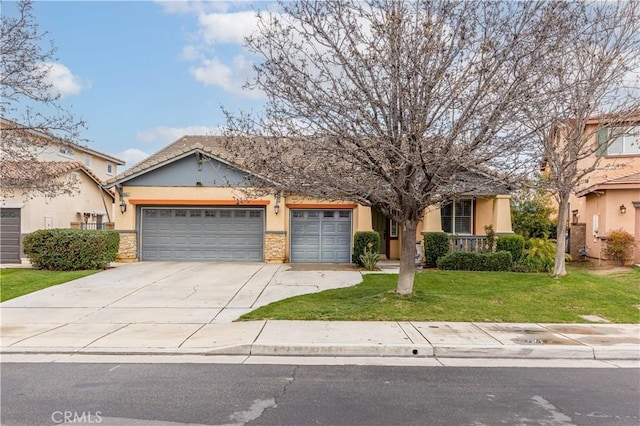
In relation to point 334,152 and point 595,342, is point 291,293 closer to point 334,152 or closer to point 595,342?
point 334,152

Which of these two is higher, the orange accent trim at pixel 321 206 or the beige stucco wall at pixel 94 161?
the beige stucco wall at pixel 94 161

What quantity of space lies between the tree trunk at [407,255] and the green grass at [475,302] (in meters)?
0.28

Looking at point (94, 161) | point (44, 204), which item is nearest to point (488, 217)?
point (44, 204)

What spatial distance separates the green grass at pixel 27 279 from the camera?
38.6 feet

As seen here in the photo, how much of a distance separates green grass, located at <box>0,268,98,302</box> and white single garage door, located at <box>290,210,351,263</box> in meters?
7.62

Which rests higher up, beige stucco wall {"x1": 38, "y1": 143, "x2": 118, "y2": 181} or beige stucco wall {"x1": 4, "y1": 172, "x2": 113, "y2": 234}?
beige stucco wall {"x1": 38, "y1": 143, "x2": 118, "y2": 181}

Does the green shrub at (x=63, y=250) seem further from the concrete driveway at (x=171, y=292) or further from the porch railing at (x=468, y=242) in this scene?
the porch railing at (x=468, y=242)

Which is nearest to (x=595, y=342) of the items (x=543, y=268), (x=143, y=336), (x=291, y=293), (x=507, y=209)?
(x=291, y=293)

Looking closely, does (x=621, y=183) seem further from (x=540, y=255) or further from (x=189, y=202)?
(x=189, y=202)

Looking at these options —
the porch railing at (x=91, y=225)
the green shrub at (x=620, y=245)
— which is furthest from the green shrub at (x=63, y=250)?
the green shrub at (x=620, y=245)

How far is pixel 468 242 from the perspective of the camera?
694 inches

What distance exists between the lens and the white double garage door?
61.4 feet

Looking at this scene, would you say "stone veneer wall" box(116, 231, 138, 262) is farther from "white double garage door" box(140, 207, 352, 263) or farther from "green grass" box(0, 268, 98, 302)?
"green grass" box(0, 268, 98, 302)

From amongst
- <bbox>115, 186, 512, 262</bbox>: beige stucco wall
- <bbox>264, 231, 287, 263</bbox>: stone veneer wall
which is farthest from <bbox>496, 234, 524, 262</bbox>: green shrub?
<bbox>264, 231, 287, 263</bbox>: stone veneer wall
